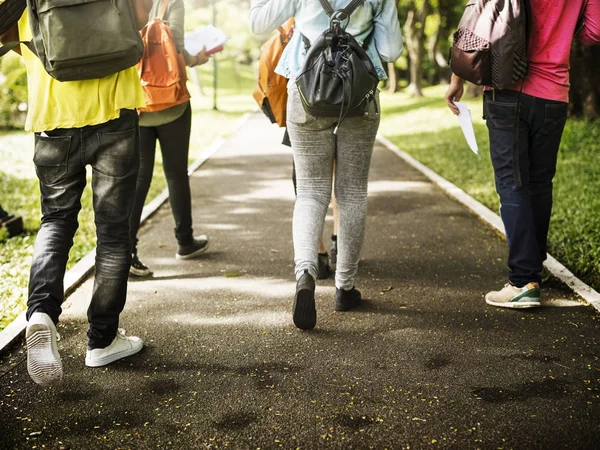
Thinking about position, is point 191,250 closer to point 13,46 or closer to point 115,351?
point 115,351

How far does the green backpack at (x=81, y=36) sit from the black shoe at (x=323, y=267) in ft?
7.65

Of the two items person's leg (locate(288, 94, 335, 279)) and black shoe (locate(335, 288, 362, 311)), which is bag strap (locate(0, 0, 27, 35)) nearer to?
person's leg (locate(288, 94, 335, 279))

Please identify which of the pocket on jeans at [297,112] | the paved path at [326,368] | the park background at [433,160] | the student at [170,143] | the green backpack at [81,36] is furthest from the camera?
the park background at [433,160]

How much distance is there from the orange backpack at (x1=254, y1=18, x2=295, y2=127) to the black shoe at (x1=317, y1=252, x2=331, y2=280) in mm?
1105

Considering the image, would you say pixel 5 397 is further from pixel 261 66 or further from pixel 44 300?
pixel 261 66

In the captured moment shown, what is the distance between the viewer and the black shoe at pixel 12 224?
661 cm

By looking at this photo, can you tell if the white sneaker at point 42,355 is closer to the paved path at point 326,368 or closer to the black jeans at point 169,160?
the paved path at point 326,368

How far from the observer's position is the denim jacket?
12.7 feet

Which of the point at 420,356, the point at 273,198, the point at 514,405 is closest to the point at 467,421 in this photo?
the point at 514,405

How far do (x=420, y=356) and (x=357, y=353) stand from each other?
1.10 ft

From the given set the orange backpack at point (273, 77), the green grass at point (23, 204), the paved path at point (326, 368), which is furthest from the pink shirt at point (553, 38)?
the green grass at point (23, 204)

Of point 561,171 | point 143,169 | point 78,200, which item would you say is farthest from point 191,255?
point 561,171

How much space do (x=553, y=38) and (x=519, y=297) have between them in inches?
62.1

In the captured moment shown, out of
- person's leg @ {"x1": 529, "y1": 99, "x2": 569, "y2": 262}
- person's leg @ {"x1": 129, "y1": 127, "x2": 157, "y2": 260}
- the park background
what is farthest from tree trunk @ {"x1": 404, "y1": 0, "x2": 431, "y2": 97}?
person's leg @ {"x1": 529, "y1": 99, "x2": 569, "y2": 262}
